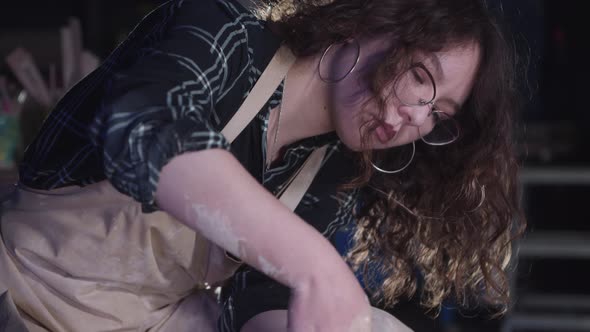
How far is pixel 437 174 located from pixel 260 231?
0.65 m

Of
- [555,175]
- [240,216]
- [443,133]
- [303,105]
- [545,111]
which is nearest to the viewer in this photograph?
[240,216]

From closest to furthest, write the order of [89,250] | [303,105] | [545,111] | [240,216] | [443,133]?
[240,216]
[89,250]
[303,105]
[443,133]
[545,111]

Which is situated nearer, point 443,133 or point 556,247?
point 443,133

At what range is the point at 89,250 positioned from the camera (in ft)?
3.76

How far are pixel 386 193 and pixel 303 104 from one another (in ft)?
0.93

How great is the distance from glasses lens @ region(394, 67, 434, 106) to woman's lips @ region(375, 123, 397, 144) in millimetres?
50

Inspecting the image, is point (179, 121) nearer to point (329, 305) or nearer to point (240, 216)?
point (240, 216)

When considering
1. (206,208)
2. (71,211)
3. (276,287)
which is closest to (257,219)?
(206,208)

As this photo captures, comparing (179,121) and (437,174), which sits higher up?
(179,121)

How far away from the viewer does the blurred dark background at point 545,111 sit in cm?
309

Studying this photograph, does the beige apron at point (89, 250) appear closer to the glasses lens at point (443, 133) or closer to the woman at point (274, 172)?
the woman at point (274, 172)

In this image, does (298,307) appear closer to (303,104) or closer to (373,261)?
(303,104)

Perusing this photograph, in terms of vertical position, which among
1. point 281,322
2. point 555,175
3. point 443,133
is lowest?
point 555,175

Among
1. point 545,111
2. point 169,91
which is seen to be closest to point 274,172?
point 169,91
